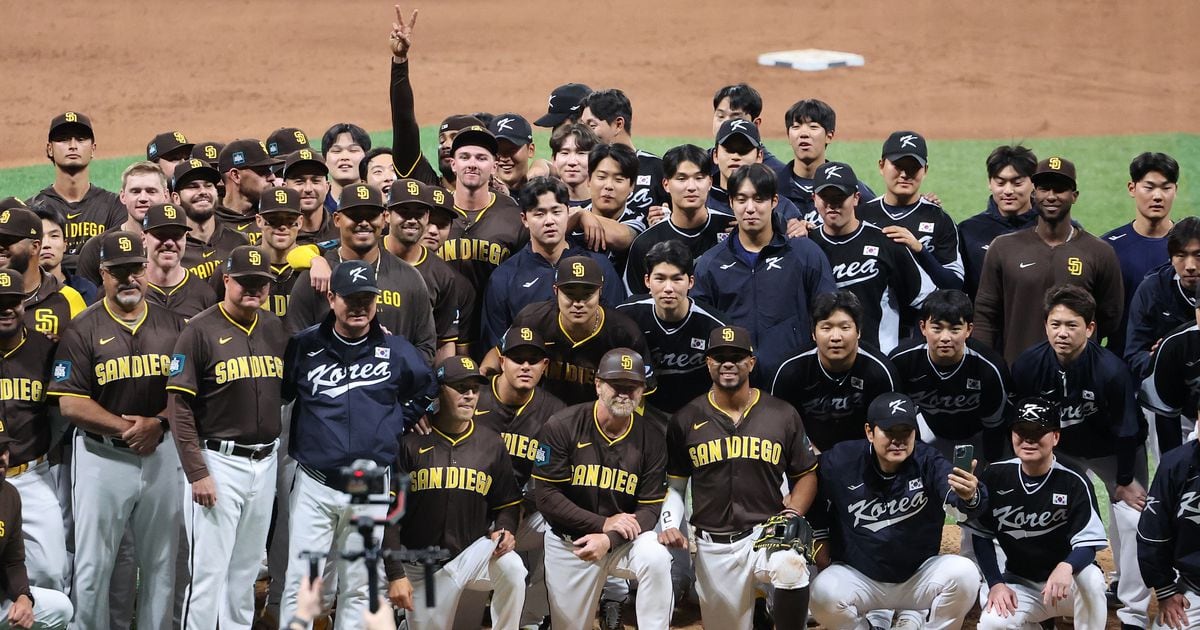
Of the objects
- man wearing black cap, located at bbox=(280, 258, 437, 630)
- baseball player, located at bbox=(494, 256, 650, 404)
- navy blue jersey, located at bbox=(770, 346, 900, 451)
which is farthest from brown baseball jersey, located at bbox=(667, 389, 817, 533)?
man wearing black cap, located at bbox=(280, 258, 437, 630)

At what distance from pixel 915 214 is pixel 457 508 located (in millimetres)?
3028

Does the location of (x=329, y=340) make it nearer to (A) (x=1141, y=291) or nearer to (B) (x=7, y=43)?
(A) (x=1141, y=291)

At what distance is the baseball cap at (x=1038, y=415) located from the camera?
721 cm

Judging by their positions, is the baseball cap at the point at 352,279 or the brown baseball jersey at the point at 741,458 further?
the brown baseball jersey at the point at 741,458

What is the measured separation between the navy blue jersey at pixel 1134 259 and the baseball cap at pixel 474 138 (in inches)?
135

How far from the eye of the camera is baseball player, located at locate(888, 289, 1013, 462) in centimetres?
748

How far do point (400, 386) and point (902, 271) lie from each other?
277cm

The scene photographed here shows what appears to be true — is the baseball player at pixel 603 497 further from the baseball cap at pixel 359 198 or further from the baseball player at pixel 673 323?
the baseball cap at pixel 359 198

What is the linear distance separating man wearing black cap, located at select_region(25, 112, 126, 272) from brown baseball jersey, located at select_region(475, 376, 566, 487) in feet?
8.54

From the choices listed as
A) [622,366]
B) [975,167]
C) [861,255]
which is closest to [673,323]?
[622,366]

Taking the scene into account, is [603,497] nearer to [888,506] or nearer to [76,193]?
[888,506]

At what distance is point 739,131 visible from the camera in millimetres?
8359

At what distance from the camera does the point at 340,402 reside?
22.5ft

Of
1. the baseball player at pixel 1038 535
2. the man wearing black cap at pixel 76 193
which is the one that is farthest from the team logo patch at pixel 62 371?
the baseball player at pixel 1038 535
